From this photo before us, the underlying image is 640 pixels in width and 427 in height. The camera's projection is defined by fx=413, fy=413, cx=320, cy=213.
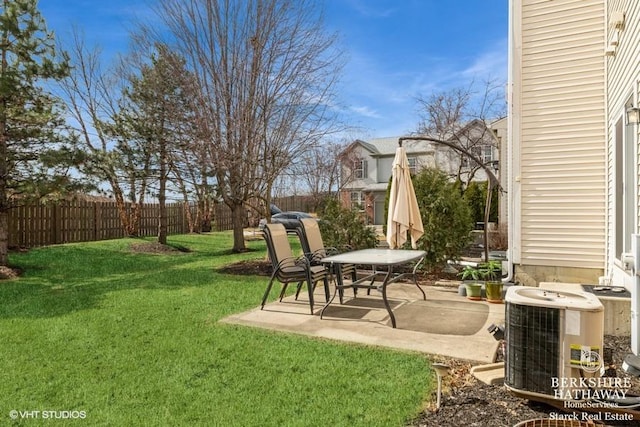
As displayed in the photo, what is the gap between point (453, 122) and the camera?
1919 cm

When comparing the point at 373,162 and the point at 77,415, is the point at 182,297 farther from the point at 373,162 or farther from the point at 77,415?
the point at 373,162

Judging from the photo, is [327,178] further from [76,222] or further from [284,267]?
[284,267]

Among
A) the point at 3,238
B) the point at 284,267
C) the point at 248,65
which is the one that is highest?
the point at 248,65

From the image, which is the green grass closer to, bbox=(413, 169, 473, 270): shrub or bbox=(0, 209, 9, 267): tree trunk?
bbox=(0, 209, 9, 267): tree trunk

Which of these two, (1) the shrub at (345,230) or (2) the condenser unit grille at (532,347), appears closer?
(2) the condenser unit grille at (532,347)


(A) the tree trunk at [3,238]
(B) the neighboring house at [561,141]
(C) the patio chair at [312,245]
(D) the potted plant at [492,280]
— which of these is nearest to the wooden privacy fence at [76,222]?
(A) the tree trunk at [3,238]

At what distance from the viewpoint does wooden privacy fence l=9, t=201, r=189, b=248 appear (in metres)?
12.9

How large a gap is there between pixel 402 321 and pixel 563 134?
3.85m

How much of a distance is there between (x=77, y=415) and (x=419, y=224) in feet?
16.0

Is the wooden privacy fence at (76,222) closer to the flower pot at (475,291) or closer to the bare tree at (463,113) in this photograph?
the flower pot at (475,291)

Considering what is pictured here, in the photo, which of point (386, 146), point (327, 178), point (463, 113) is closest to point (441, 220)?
point (463, 113)

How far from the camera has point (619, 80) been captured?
489cm

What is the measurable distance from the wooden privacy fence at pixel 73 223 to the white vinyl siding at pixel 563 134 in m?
12.3

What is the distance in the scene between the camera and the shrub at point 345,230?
8.59m
